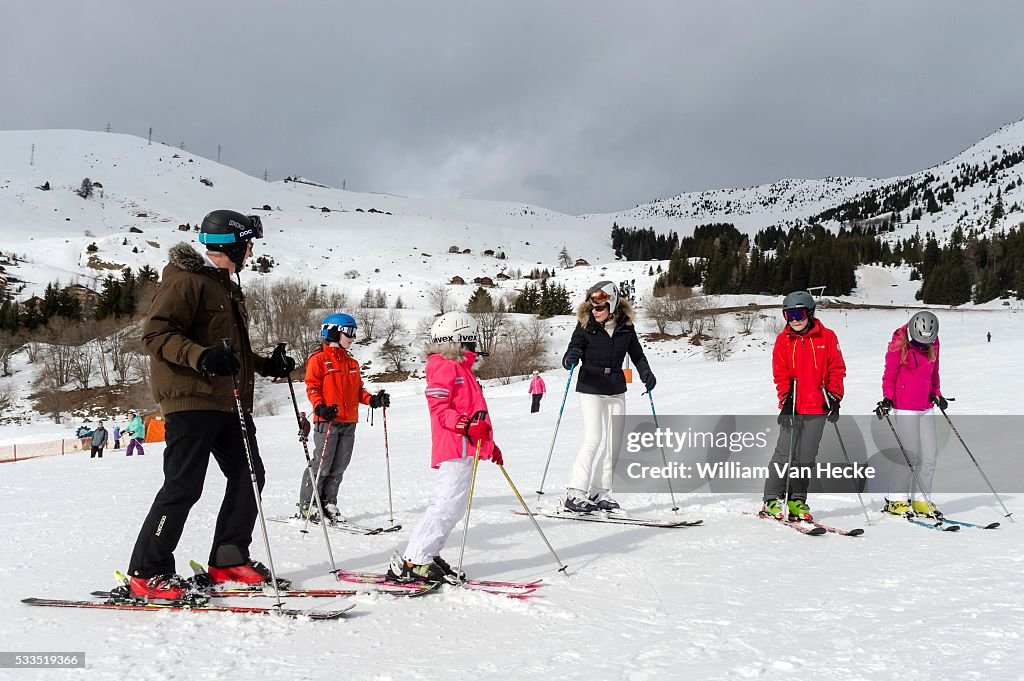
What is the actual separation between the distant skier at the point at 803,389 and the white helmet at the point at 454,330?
3006mm

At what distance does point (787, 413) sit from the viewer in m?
5.95

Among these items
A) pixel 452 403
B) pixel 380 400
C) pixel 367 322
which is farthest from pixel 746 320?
pixel 452 403

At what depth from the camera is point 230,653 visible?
2.80 meters

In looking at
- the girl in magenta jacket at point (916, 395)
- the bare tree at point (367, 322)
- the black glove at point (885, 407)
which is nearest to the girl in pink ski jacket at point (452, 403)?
the black glove at point (885, 407)

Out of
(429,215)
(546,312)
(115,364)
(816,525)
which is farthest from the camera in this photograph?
(429,215)

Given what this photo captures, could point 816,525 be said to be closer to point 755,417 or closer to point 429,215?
point 755,417

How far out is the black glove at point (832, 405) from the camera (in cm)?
573

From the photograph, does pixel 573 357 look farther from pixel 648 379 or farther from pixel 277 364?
pixel 277 364

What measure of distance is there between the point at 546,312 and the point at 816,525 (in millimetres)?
66143

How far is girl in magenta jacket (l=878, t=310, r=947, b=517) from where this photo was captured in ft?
20.2

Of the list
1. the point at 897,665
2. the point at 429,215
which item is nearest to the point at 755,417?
the point at 897,665

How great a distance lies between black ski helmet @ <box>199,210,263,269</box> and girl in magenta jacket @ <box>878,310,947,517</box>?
5.52 metres

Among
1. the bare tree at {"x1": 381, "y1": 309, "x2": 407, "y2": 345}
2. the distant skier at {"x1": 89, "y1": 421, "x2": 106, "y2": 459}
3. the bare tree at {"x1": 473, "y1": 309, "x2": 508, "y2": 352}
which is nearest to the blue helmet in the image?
the distant skier at {"x1": 89, "y1": 421, "x2": 106, "y2": 459}

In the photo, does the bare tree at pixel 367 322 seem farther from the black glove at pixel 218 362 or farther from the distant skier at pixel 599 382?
the black glove at pixel 218 362
